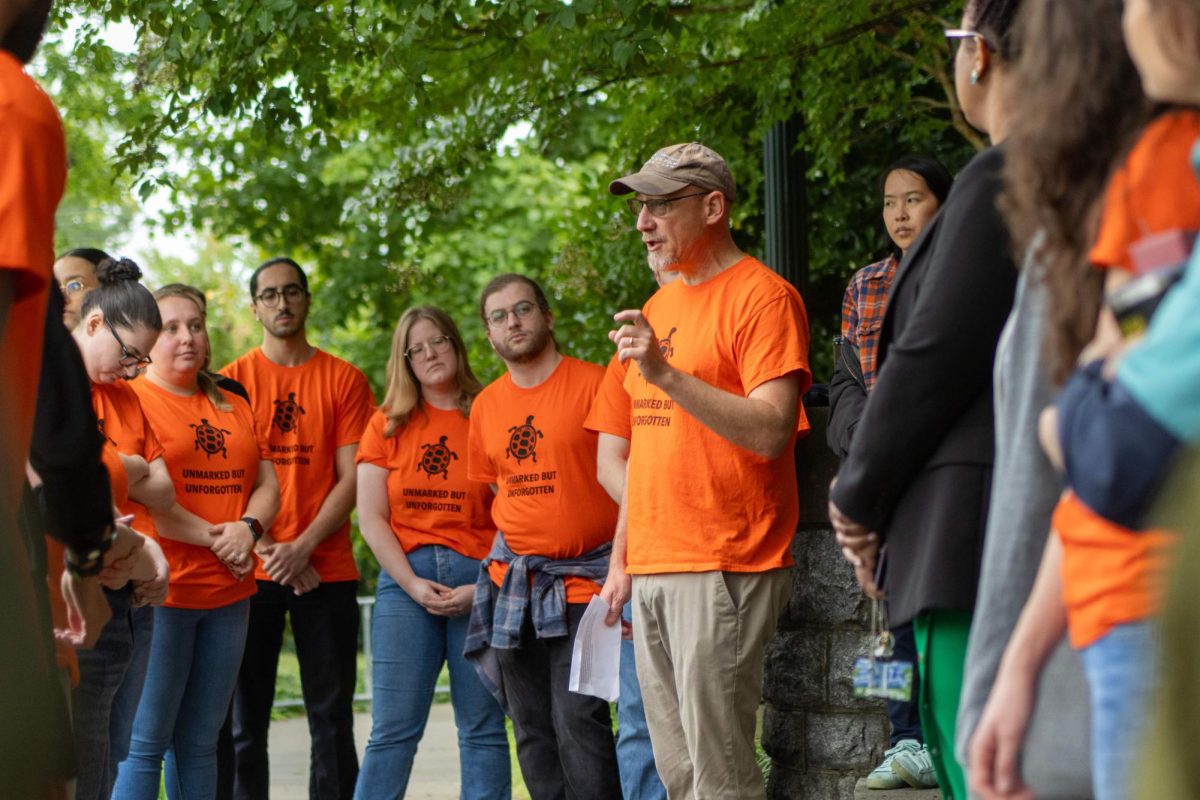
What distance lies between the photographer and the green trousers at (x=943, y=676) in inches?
103

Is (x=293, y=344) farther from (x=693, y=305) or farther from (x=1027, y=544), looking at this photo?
(x=1027, y=544)

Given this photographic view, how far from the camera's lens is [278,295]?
6.54 meters

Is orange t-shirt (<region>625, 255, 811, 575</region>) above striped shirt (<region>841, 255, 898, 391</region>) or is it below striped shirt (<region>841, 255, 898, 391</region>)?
below

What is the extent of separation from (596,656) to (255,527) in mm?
1465

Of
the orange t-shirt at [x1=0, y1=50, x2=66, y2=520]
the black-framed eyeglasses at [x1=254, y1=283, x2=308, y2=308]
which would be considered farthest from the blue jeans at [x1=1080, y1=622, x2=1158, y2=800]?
the black-framed eyeglasses at [x1=254, y1=283, x2=308, y2=308]

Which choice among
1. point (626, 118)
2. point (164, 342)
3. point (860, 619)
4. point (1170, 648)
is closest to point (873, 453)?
point (1170, 648)

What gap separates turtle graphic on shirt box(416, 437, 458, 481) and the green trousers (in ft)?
12.2

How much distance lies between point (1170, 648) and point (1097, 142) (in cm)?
116

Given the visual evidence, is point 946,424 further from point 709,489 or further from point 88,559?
point 709,489

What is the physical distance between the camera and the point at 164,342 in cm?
565

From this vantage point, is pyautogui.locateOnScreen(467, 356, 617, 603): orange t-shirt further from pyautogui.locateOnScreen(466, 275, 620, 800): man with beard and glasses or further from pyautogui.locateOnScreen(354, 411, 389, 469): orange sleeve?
pyautogui.locateOnScreen(354, 411, 389, 469): orange sleeve

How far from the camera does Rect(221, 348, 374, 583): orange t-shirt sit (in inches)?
250

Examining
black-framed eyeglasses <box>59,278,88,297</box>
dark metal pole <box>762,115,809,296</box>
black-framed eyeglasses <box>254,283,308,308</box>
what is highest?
dark metal pole <box>762,115,809,296</box>

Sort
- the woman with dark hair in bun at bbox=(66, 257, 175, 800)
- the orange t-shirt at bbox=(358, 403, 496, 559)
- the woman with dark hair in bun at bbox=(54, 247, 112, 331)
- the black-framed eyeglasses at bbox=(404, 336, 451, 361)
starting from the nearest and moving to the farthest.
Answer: the woman with dark hair in bun at bbox=(66, 257, 175, 800) < the woman with dark hair in bun at bbox=(54, 247, 112, 331) < the orange t-shirt at bbox=(358, 403, 496, 559) < the black-framed eyeglasses at bbox=(404, 336, 451, 361)
